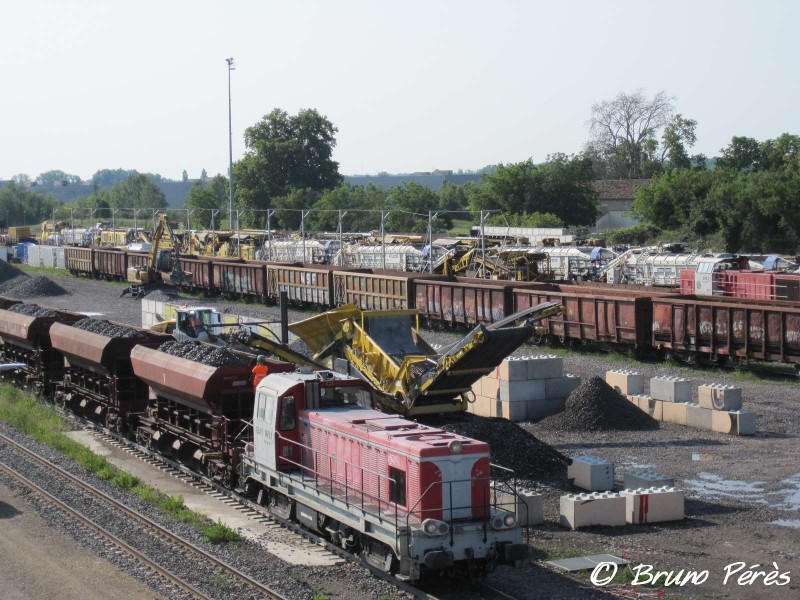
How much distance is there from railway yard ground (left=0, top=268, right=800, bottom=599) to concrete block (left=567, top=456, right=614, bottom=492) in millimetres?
325

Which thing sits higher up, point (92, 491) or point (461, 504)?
point (461, 504)

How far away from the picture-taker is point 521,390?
81.7 ft

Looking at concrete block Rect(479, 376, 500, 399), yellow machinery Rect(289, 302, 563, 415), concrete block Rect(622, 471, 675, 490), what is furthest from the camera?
concrete block Rect(479, 376, 500, 399)

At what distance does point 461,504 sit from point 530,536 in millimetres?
3082

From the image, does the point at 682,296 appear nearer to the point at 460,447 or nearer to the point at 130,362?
the point at 130,362

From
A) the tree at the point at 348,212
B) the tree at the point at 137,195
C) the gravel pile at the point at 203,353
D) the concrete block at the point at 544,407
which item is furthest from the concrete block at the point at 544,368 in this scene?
the tree at the point at 137,195

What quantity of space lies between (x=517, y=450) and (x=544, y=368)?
603 cm

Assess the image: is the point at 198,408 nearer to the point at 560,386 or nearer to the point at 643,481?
the point at 643,481

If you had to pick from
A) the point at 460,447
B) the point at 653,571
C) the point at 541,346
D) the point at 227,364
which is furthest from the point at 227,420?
the point at 541,346

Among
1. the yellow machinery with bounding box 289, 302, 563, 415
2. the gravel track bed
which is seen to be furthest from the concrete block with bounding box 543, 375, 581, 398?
the gravel track bed

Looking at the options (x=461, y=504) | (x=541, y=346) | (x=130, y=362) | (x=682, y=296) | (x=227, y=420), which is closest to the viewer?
(x=461, y=504)

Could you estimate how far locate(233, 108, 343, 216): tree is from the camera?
124750 mm

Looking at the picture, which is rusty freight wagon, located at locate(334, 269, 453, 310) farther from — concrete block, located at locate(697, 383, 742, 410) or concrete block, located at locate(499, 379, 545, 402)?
concrete block, located at locate(697, 383, 742, 410)

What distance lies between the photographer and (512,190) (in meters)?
96.1
